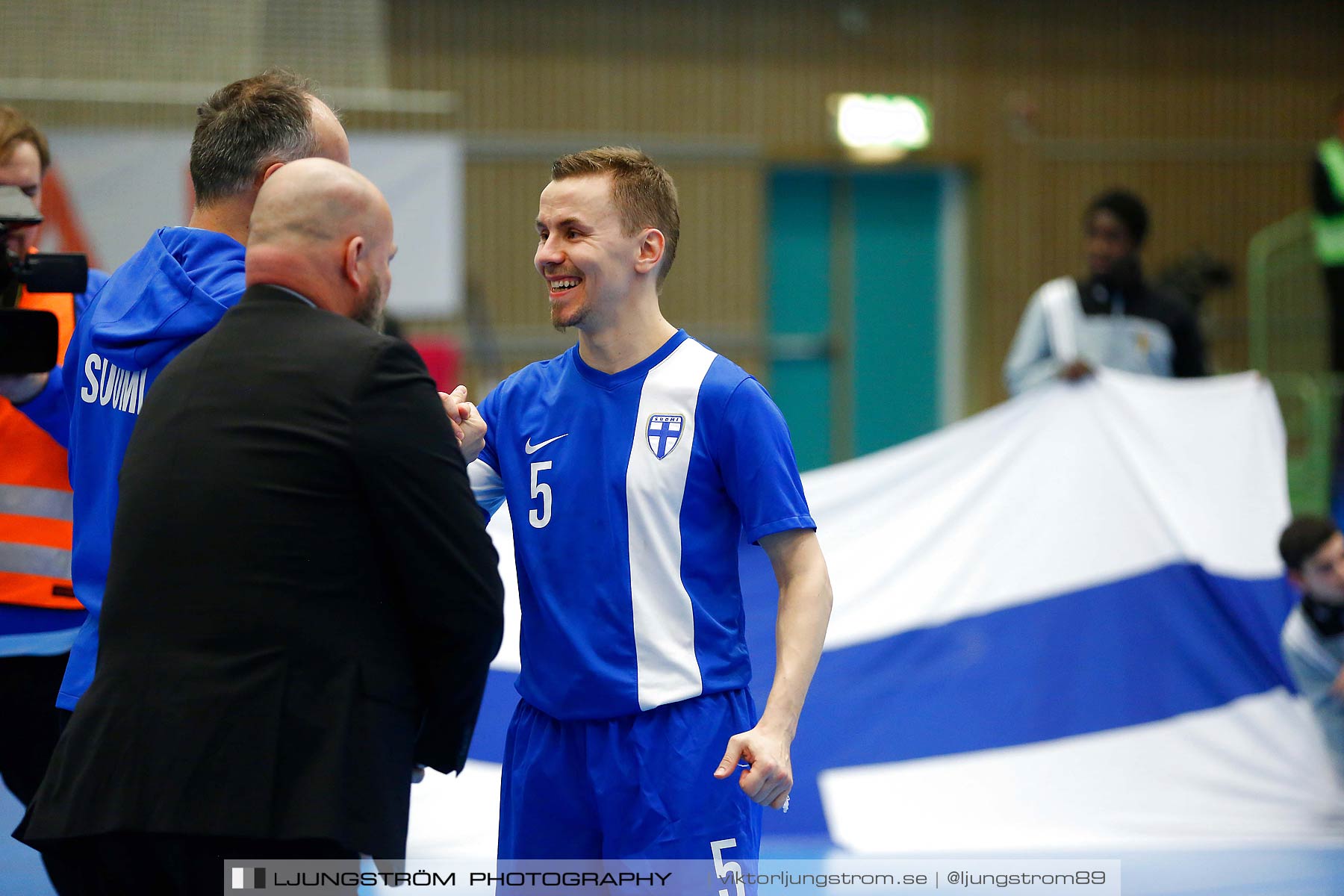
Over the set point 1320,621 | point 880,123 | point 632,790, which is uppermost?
point 880,123

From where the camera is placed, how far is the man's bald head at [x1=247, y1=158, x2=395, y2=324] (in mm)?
1806

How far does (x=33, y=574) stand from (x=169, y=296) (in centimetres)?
93

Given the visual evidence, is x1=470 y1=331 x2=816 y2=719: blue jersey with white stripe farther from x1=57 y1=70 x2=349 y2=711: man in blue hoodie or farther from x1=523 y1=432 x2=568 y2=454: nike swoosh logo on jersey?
x1=57 y1=70 x2=349 y2=711: man in blue hoodie

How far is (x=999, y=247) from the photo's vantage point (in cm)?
1223

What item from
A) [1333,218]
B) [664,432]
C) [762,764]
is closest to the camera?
[762,764]

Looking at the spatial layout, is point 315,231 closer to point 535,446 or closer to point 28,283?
point 535,446

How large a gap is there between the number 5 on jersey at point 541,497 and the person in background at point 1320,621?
334cm

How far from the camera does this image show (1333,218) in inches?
294

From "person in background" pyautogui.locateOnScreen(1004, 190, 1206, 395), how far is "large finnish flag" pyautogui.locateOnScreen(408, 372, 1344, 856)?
316 mm

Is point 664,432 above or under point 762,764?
above

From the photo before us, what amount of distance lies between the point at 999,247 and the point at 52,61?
7.86 meters

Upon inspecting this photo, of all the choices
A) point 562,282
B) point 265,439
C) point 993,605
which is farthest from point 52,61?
point 265,439

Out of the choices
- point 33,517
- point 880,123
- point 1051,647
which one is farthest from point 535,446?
point 880,123

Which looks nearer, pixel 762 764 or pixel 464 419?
pixel 762 764
